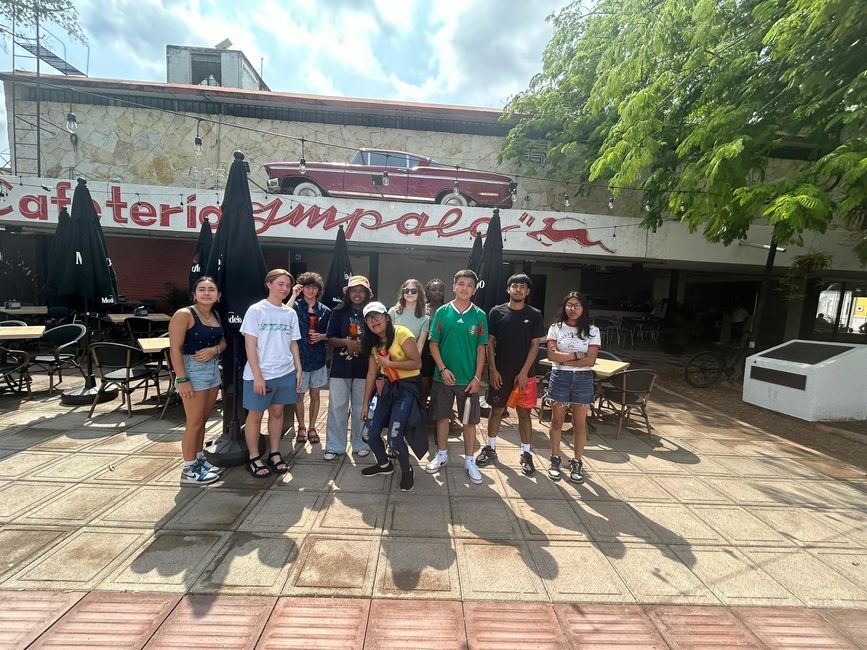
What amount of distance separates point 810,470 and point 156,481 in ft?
20.8

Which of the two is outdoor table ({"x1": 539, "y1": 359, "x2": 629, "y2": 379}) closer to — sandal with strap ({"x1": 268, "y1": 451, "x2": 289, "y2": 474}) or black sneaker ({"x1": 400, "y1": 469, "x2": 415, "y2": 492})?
black sneaker ({"x1": 400, "y1": 469, "x2": 415, "y2": 492})

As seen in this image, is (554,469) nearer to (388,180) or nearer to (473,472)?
(473,472)

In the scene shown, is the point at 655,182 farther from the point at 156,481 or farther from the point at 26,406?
the point at 26,406

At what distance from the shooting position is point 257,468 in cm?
351

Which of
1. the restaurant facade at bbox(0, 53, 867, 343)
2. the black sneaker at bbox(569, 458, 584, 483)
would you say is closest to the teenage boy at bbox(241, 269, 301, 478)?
the black sneaker at bbox(569, 458, 584, 483)

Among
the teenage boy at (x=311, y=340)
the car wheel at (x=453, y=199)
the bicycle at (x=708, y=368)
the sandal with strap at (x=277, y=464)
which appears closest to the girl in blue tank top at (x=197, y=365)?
the sandal with strap at (x=277, y=464)

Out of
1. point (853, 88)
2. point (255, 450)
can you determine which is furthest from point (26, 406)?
point (853, 88)

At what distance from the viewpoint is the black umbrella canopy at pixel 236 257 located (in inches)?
147

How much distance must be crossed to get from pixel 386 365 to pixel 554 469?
Result: 6.16 ft

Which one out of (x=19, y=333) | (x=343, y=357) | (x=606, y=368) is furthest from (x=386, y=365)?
(x=19, y=333)

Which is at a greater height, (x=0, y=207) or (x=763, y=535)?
(x=0, y=207)

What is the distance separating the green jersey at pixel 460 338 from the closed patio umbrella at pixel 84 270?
484 centimetres

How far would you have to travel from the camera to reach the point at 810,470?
4.27 m

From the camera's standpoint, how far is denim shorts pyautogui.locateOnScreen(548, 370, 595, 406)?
367 centimetres
